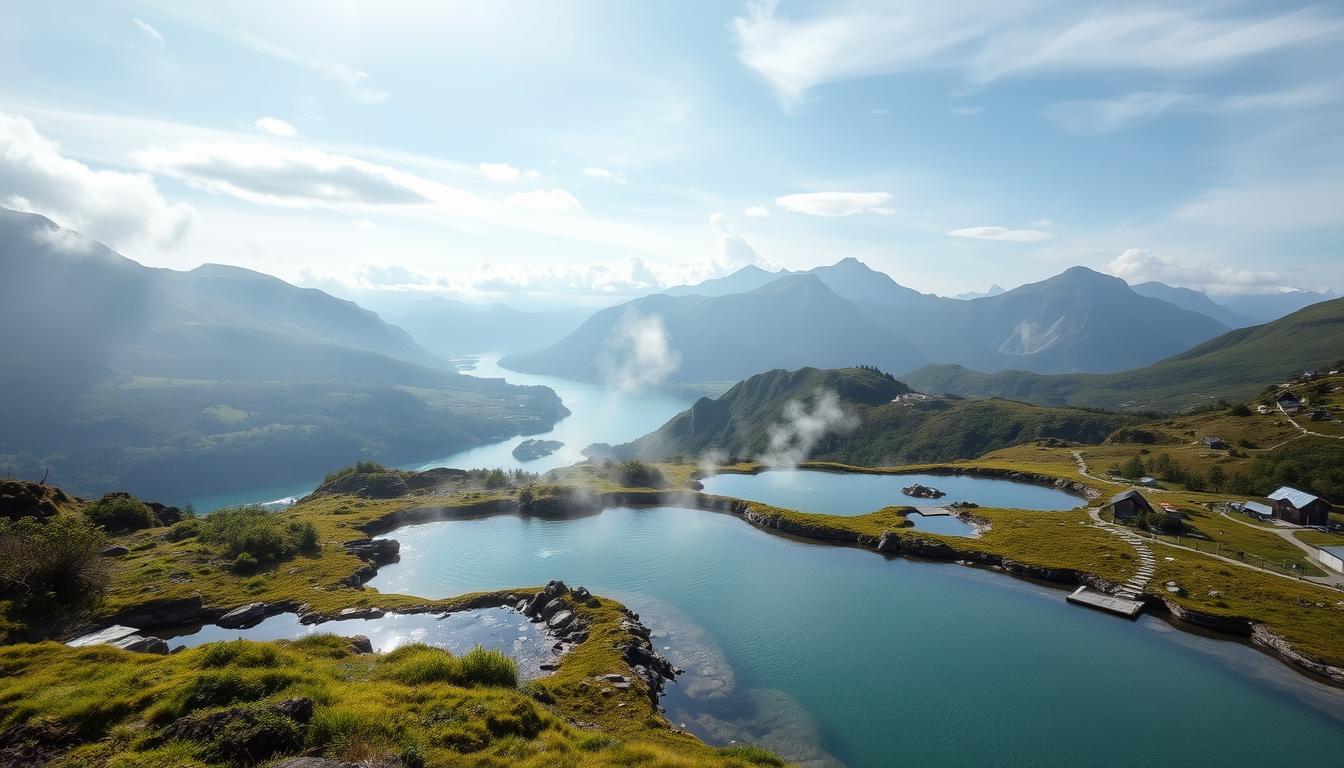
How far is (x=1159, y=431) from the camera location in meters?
118

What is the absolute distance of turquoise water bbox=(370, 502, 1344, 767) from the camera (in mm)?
26797

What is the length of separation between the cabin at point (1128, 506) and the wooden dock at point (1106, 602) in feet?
66.4

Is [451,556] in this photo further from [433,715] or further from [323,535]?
[433,715]

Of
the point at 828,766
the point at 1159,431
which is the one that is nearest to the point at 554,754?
the point at 828,766

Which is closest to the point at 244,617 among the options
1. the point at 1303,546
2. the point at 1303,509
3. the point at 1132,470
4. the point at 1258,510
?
the point at 1303,546

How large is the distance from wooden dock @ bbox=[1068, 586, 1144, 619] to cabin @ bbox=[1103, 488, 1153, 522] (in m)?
20.2

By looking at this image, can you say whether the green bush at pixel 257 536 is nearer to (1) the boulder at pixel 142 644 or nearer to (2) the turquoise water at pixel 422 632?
(2) the turquoise water at pixel 422 632

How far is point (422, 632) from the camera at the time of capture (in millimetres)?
38125

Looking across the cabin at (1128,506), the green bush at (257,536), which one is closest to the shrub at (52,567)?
the green bush at (257,536)

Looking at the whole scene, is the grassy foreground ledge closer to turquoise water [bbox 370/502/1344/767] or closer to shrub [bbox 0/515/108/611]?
shrub [bbox 0/515/108/611]

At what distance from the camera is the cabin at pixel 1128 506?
186 feet

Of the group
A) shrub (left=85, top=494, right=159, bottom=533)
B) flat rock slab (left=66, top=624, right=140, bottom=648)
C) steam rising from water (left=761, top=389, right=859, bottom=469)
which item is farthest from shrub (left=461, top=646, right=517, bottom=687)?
steam rising from water (left=761, top=389, right=859, bottom=469)

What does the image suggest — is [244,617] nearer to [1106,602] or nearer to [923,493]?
[1106,602]

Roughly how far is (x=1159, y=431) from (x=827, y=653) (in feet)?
418
